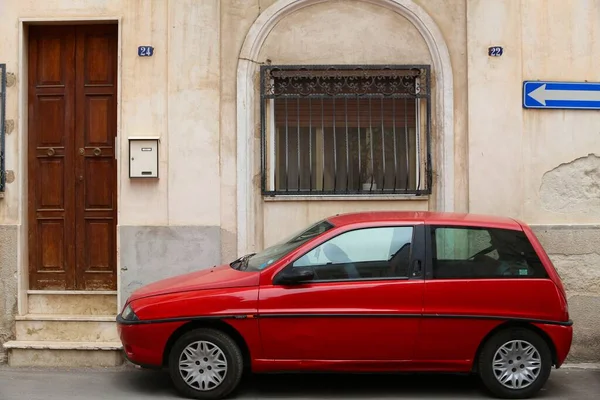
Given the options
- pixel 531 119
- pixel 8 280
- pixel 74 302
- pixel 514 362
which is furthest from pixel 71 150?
pixel 514 362

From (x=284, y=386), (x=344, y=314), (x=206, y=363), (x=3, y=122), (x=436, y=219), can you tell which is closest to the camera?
(x=344, y=314)

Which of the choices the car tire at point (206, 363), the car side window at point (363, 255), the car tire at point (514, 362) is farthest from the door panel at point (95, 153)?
the car tire at point (514, 362)

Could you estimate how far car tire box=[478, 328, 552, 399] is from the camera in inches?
283

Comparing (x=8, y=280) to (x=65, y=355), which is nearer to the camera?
(x=65, y=355)

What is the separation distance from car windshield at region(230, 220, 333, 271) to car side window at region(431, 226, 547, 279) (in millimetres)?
993

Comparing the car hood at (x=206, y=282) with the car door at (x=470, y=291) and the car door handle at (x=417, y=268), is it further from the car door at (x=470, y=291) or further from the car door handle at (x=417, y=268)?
the car door at (x=470, y=291)

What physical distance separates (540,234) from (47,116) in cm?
552

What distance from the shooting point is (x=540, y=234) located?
9.05m

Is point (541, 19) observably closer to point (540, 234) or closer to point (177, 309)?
point (540, 234)

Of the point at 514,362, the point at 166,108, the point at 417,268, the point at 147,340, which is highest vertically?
the point at 166,108

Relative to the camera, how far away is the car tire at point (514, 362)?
7.20 metres

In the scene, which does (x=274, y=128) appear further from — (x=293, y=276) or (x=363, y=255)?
(x=293, y=276)

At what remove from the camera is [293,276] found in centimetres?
705

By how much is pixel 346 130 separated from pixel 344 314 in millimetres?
3007
